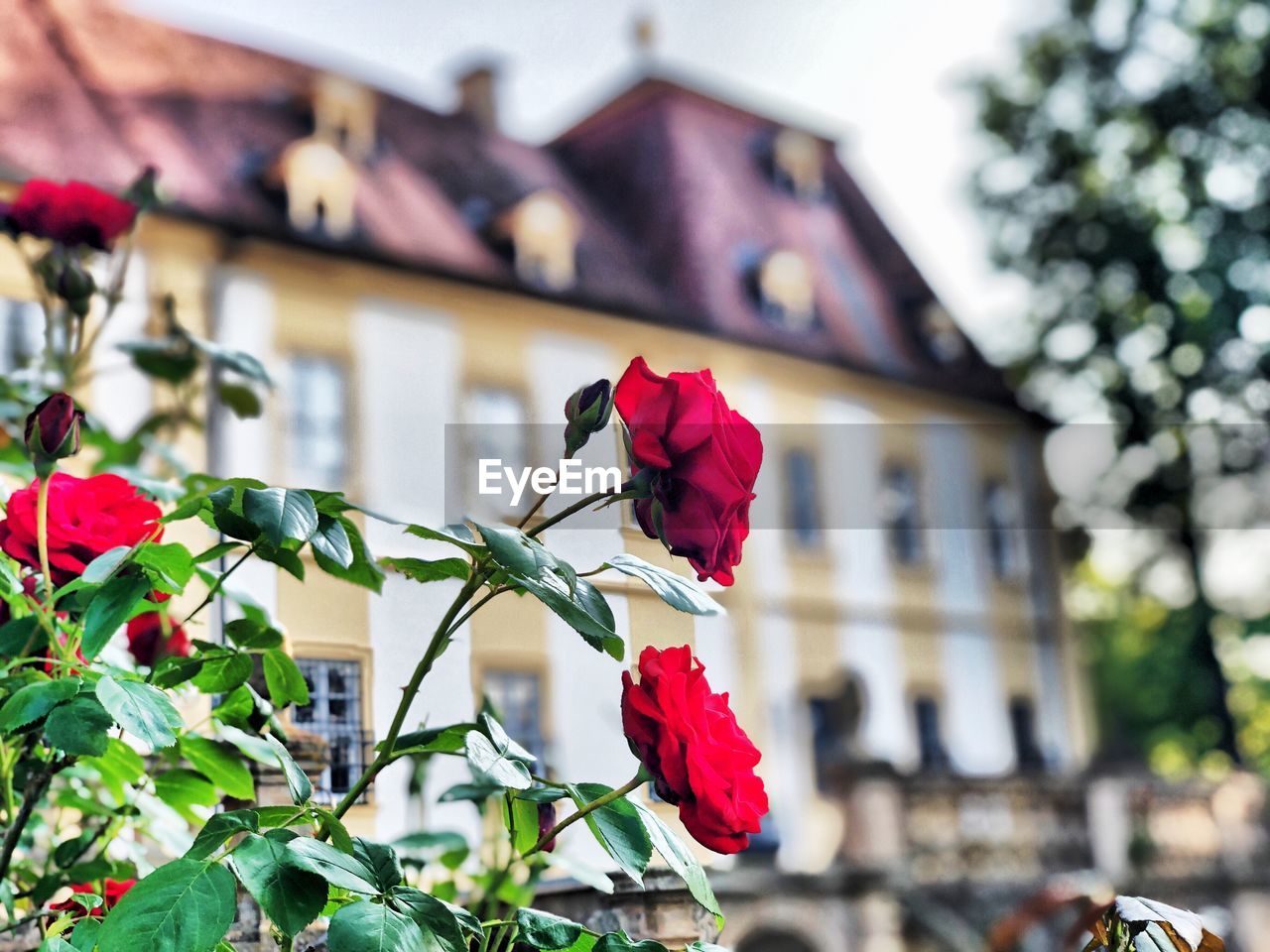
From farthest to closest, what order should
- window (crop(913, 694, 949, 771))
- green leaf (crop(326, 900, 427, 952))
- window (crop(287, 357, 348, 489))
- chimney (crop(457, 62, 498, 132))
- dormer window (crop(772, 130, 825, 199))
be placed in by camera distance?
dormer window (crop(772, 130, 825, 199))
window (crop(913, 694, 949, 771))
chimney (crop(457, 62, 498, 132))
window (crop(287, 357, 348, 489))
green leaf (crop(326, 900, 427, 952))

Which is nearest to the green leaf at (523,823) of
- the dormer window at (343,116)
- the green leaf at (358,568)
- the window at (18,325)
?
the green leaf at (358,568)

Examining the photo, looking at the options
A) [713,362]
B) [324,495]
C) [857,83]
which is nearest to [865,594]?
[713,362]

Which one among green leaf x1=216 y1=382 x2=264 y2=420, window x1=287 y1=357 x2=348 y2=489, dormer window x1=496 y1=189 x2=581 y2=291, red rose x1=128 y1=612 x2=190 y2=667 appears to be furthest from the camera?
dormer window x1=496 y1=189 x2=581 y2=291

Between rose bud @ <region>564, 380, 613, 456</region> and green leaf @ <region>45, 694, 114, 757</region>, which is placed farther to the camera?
rose bud @ <region>564, 380, 613, 456</region>

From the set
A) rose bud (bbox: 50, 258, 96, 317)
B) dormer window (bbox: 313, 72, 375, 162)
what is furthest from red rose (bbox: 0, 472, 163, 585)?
dormer window (bbox: 313, 72, 375, 162)

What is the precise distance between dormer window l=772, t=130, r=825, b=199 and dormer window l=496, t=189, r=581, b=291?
4798 millimetres

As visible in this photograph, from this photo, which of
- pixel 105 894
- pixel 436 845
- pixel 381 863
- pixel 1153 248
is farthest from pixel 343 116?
pixel 381 863

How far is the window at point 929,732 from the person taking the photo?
55.7ft

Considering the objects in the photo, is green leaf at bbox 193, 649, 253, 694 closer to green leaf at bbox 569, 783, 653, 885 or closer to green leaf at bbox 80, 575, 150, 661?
green leaf at bbox 80, 575, 150, 661

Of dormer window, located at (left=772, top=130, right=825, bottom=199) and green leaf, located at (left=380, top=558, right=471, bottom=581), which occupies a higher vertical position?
dormer window, located at (left=772, top=130, right=825, bottom=199)

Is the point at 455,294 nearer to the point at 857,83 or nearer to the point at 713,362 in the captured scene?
the point at 713,362

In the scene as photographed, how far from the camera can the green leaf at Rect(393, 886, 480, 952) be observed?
861mm

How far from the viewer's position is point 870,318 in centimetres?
1805

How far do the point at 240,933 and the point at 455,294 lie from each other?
40.3 feet
